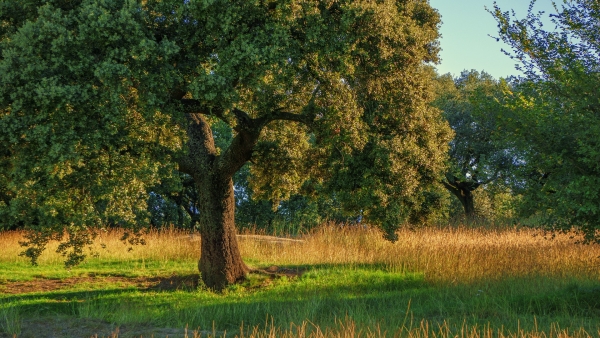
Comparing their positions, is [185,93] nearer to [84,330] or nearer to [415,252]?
[84,330]

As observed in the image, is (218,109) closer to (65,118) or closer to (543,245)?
(65,118)

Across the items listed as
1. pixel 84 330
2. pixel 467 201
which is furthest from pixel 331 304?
pixel 467 201

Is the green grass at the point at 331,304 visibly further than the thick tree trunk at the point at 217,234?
No

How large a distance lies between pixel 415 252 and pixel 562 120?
9.43m

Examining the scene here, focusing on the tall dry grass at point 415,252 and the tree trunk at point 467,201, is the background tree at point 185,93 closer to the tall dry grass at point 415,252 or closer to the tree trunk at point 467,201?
the tall dry grass at point 415,252

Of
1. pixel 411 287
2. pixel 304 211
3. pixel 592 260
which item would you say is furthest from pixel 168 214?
pixel 592 260

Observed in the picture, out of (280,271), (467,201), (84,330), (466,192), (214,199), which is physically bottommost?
(84,330)

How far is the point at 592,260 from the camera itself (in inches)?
694

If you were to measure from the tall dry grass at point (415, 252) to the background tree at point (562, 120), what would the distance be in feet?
17.4

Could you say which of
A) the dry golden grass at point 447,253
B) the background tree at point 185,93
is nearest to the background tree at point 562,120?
the background tree at point 185,93

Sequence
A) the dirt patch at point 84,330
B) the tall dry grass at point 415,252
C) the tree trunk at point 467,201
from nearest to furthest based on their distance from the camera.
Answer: the dirt patch at point 84,330, the tall dry grass at point 415,252, the tree trunk at point 467,201

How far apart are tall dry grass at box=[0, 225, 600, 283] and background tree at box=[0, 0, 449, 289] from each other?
157 inches

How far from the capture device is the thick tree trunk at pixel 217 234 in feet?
51.8

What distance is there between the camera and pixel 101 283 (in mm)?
17297
